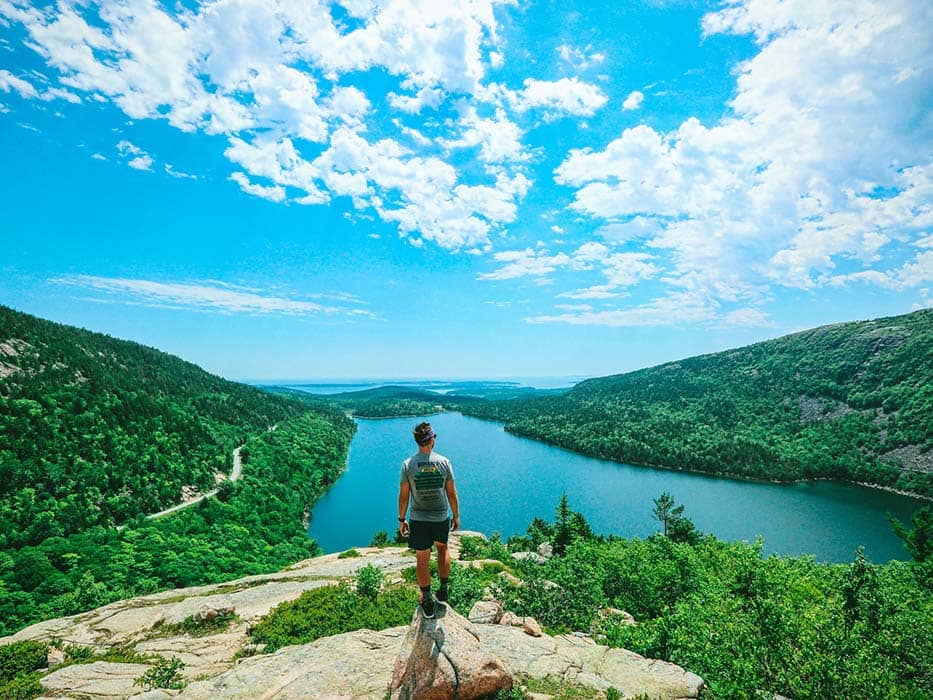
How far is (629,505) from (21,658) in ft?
394

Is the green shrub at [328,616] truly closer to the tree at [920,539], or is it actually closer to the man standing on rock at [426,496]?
the man standing on rock at [426,496]

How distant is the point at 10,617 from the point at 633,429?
199m

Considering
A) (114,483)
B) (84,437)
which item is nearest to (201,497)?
(114,483)

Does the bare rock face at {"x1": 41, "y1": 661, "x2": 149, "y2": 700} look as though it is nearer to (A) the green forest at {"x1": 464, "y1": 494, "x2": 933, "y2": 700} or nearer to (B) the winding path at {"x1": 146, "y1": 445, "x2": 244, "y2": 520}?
(A) the green forest at {"x1": 464, "y1": 494, "x2": 933, "y2": 700}

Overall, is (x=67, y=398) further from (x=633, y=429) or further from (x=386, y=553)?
(x=633, y=429)

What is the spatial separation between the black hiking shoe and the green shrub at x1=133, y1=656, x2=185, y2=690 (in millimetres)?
7850

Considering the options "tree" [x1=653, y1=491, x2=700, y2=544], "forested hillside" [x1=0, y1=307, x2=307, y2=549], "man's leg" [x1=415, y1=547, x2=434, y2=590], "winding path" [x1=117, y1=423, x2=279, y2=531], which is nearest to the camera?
"man's leg" [x1=415, y1=547, x2=434, y2=590]

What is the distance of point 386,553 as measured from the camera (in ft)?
119

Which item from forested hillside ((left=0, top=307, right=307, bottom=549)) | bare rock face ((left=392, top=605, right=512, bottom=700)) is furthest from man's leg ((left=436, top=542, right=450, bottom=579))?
forested hillside ((left=0, top=307, right=307, bottom=549))

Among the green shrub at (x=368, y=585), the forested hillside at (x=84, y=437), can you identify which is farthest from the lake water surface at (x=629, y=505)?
the green shrub at (x=368, y=585)

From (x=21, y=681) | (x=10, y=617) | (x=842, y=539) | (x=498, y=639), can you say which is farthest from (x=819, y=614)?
(x=842, y=539)

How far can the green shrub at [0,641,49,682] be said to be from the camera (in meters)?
14.0

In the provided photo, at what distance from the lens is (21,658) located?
14.5 meters

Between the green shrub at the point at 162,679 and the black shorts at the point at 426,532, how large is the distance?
905 cm
